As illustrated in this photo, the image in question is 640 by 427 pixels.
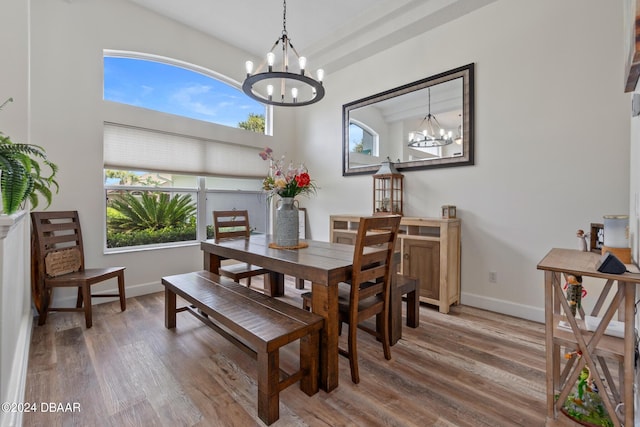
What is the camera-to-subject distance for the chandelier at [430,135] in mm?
3344

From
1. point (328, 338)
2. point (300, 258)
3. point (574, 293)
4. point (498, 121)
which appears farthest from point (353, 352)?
point (498, 121)

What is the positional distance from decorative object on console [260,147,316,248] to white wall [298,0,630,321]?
5.95 feet

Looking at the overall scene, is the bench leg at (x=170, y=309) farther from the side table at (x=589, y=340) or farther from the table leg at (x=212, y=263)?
the side table at (x=589, y=340)

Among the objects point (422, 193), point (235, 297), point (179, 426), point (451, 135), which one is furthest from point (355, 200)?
point (179, 426)

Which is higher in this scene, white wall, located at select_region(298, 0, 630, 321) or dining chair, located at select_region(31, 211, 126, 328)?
white wall, located at select_region(298, 0, 630, 321)

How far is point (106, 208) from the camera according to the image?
3.42 meters

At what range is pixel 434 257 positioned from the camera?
304cm

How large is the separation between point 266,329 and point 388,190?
2662 millimetres

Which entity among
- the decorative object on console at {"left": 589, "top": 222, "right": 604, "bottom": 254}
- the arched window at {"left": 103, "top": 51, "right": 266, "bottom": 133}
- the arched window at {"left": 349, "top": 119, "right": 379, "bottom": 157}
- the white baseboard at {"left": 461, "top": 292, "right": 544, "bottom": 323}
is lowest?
the white baseboard at {"left": 461, "top": 292, "right": 544, "bottom": 323}

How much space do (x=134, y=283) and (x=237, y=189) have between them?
1.92 metres

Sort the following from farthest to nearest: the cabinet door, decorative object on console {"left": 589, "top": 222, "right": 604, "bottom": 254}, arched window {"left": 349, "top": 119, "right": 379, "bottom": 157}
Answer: arched window {"left": 349, "top": 119, "right": 379, "bottom": 157} → the cabinet door → decorative object on console {"left": 589, "top": 222, "right": 604, "bottom": 254}

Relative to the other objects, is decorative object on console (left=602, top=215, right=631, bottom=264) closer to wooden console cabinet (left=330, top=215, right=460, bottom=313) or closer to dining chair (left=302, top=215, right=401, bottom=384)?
dining chair (left=302, top=215, right=401, bottom=384)

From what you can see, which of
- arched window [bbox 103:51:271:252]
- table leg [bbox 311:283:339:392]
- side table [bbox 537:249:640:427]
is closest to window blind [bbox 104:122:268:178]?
arched window [bbox 103:51:271:252]

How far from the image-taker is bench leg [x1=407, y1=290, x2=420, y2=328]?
8.52 ft
